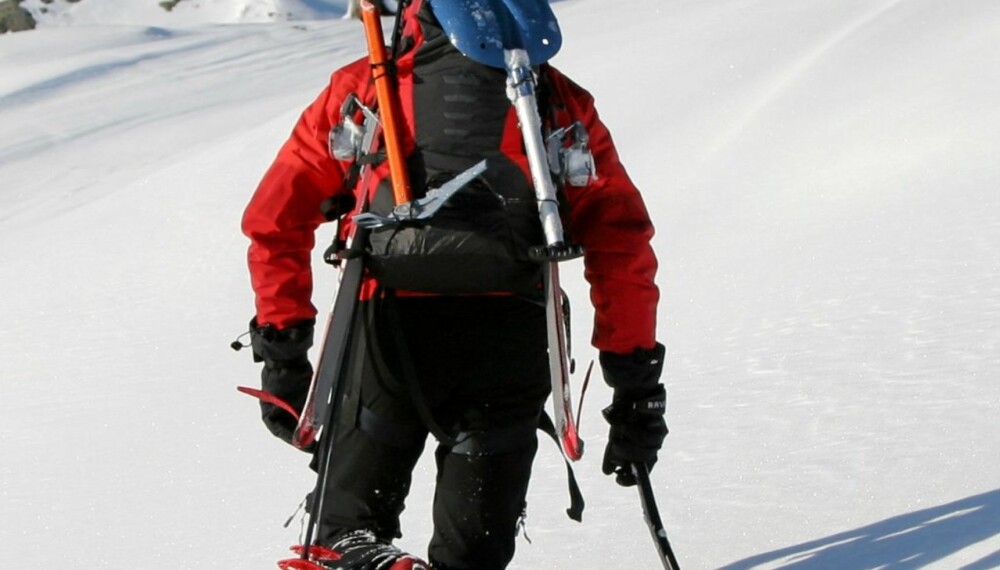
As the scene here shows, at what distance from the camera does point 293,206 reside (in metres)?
2.45

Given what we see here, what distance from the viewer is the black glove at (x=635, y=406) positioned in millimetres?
2596

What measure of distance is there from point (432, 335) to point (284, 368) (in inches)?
11.8

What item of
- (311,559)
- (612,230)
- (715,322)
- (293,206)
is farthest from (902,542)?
(715,322)

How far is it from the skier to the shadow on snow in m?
0.86

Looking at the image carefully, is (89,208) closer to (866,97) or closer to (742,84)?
(742,84)

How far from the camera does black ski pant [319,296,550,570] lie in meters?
2.42

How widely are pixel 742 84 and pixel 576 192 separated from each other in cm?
692

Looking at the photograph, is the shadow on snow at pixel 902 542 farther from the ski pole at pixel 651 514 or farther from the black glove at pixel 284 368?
the black glove at pixel 284 368

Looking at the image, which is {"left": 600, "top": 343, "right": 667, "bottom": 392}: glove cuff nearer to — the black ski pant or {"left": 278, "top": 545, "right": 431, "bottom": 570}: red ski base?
the black ski pant

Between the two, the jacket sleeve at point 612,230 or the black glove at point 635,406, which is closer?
Answer: the jacket sleeve at point 612,230

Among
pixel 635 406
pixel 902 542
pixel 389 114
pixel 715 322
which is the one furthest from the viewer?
pixel 715 322

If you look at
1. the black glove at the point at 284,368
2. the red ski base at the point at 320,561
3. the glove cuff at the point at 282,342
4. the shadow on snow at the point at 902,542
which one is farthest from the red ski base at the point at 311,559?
the shadow on snow at the point at 902,542

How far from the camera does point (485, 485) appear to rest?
247 cm

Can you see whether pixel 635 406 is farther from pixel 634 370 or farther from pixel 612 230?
pixel 612 230
